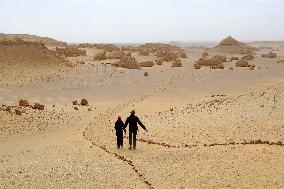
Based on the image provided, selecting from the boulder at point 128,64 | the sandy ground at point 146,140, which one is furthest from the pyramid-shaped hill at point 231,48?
A: the sandy ground at point 146,140

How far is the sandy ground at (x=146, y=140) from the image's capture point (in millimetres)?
10273

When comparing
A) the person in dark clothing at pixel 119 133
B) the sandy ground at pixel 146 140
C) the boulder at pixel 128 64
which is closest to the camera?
the sandy ground at pixel 146 140

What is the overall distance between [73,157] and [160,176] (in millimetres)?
2921

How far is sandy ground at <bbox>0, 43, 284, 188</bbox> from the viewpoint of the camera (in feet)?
33.7

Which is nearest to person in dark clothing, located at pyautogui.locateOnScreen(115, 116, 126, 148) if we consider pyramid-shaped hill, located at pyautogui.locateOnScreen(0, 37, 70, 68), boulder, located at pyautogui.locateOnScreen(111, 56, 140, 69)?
pyramid-shaped hill, located at pyautogui.locateOnScreen(0, 37, 70, 68)

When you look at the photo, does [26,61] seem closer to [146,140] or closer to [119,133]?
[146,140]

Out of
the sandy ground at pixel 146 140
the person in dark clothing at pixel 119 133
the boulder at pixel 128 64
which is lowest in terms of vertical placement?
the sandy ground at pixel 146 140

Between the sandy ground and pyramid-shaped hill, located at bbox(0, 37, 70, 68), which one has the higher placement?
pyramid-shaped hill, located at bbox(0, 37, 70, 68)

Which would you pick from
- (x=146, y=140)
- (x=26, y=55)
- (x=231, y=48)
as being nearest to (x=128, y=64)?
(x=26, y=55)

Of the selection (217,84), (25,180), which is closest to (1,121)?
(25,180)

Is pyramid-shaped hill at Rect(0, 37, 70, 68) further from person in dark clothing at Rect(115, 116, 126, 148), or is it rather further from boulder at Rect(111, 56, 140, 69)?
person in dark clothing at Rect(115, 116, 126, 148)

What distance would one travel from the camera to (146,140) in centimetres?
1436

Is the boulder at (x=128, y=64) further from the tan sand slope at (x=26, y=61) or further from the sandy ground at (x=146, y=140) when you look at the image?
the sandy ground at (x=146, y=140)

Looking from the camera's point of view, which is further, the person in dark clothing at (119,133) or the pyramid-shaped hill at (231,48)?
the pyramid-shaped hill at (231,48)
